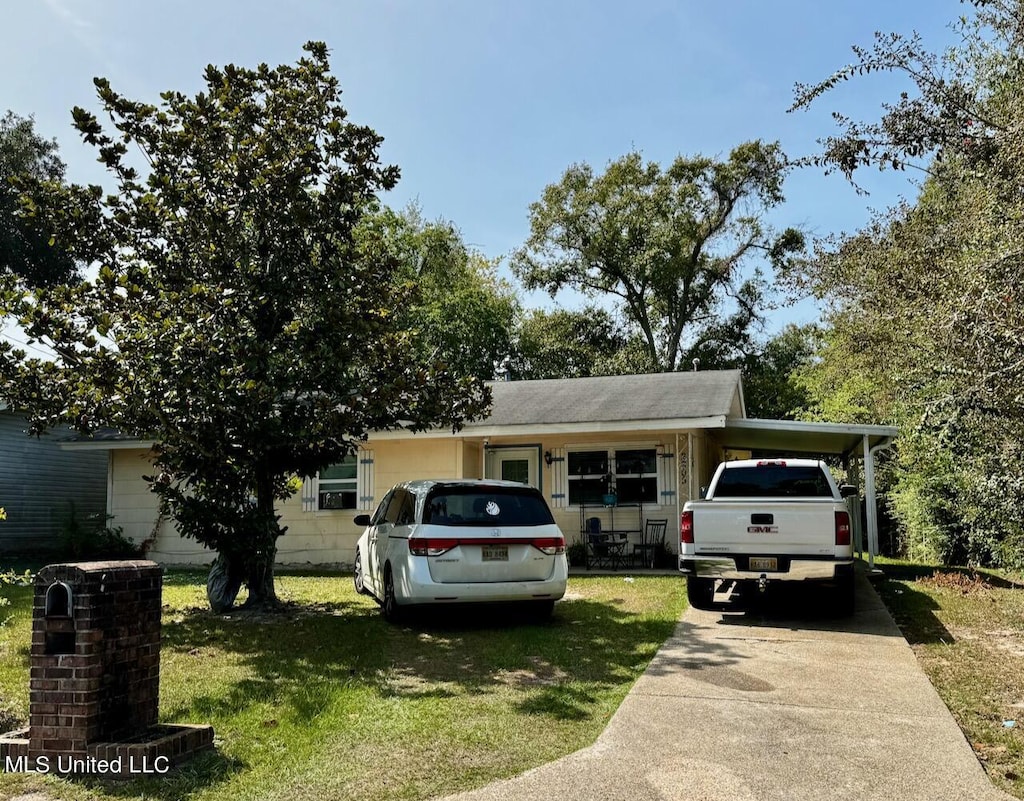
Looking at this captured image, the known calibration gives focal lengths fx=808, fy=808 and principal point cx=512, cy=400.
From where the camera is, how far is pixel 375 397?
9.52 m

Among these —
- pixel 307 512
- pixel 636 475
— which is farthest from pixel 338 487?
pixel 636 475

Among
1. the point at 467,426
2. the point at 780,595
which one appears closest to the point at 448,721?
the point at 780,595

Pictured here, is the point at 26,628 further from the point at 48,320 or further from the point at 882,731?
the point at 882,731

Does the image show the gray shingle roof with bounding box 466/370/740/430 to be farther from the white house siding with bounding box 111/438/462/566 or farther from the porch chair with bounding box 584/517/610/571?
the porch chair with bounding box 584/517/610/571

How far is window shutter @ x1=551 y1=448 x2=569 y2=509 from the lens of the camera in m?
15.9

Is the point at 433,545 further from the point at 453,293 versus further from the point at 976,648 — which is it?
the point at 453,293

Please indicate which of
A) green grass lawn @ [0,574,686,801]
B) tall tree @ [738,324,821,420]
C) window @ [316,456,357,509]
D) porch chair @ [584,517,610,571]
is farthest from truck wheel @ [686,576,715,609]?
tall tree @ [738,324,821,420]

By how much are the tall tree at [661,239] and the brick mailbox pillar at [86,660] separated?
30197mm

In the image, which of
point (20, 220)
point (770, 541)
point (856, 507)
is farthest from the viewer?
point (20, 220)

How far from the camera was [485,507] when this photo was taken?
873cm

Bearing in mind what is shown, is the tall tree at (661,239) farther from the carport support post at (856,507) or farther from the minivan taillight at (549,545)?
the minivan taillight at (549,545)

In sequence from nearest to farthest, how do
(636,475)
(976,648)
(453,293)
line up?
(976,648) → (636,475) → (453,293)

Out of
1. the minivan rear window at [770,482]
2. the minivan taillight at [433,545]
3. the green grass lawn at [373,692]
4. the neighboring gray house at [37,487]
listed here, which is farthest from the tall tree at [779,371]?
the minivan taillight at [433,545]

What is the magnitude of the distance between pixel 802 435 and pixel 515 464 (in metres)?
5.81
